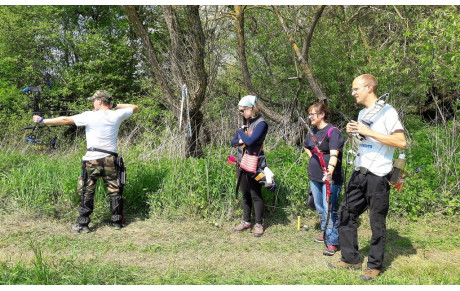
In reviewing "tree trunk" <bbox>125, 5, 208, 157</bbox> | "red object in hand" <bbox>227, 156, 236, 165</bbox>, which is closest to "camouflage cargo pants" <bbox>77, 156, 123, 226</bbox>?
"red object in hand" <bbox>227, 156, 236, 165</bbox>

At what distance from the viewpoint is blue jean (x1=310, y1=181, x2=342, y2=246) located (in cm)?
416

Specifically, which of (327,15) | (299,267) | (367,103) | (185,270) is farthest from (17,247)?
(327,15)

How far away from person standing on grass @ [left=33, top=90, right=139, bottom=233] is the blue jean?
2.45 metres

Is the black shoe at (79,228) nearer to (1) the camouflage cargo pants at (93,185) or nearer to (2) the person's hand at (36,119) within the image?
(1) the camouflage cargo pants at (93,185)

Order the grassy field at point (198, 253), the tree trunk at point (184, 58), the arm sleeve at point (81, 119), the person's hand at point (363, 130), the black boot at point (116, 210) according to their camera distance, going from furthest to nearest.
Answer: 1. the tree trunk at point (184, 58)
2. the black boot at point (116, 210)
3. the arm sleeve at point (81, 119)
4. the grassy field at point (198, 253)
5. the person's hand at point (363, 130)

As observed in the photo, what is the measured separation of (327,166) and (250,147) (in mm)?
981

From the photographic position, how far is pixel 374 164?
136 inches

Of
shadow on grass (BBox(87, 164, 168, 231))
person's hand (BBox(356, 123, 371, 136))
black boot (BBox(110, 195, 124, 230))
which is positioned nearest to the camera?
person's hand (BBox(356, 123, 371, 136))

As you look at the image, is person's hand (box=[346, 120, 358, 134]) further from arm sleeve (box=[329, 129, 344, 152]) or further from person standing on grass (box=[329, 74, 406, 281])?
arm sleeve (box=[329, 129, 344, 152])

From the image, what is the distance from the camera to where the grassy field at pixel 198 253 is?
3.43 metres

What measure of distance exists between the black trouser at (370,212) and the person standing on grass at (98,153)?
2798 mm

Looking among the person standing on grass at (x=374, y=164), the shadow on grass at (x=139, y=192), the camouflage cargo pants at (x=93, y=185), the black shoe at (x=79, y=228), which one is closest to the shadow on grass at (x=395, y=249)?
the person standing on grass at (x=374, y=164)

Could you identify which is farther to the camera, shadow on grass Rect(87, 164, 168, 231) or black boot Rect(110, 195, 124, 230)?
shadow on grass Rect(87, 164, 168, 231)

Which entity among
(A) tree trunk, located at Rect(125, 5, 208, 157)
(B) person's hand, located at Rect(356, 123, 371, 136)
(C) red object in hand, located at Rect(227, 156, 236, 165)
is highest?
(A) tree trunk, located at Rect(125, 5, 208, 157)
